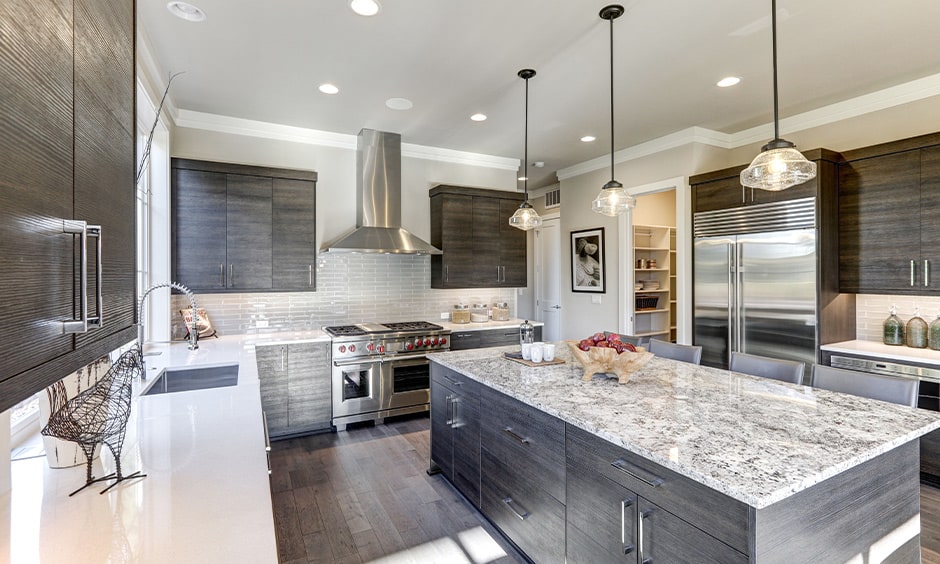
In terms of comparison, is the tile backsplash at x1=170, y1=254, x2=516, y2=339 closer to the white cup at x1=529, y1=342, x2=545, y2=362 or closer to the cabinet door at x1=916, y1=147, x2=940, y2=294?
the white cup at x1=529, y1=342, x2=545, y2=362

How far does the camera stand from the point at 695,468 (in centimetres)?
135

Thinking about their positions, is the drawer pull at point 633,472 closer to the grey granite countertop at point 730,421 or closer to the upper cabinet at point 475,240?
the grey granite countertop at point 730,421

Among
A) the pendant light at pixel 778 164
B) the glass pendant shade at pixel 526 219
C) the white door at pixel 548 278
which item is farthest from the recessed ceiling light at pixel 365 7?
the white door at pixel 548 278

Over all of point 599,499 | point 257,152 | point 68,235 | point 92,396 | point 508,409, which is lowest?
point 599,499

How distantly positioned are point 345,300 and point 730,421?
392 cm

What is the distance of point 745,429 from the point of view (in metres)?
1.67

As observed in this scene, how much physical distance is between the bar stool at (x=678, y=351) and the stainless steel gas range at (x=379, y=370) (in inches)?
80.5

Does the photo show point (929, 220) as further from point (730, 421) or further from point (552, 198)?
point (552, 198)

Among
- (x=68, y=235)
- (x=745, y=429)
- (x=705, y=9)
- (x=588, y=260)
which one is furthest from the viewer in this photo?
(x=588, y=260)

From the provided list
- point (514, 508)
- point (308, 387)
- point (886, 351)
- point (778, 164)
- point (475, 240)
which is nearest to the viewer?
point (778, 164)

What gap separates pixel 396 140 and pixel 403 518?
3.61 meters

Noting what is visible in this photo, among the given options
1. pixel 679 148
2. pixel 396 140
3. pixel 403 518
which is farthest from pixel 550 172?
pixel 403 518

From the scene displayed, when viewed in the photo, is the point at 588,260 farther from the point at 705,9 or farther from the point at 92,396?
the point at 92,396

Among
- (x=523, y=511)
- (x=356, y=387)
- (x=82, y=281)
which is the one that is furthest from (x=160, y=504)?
(x=356, y=387)
